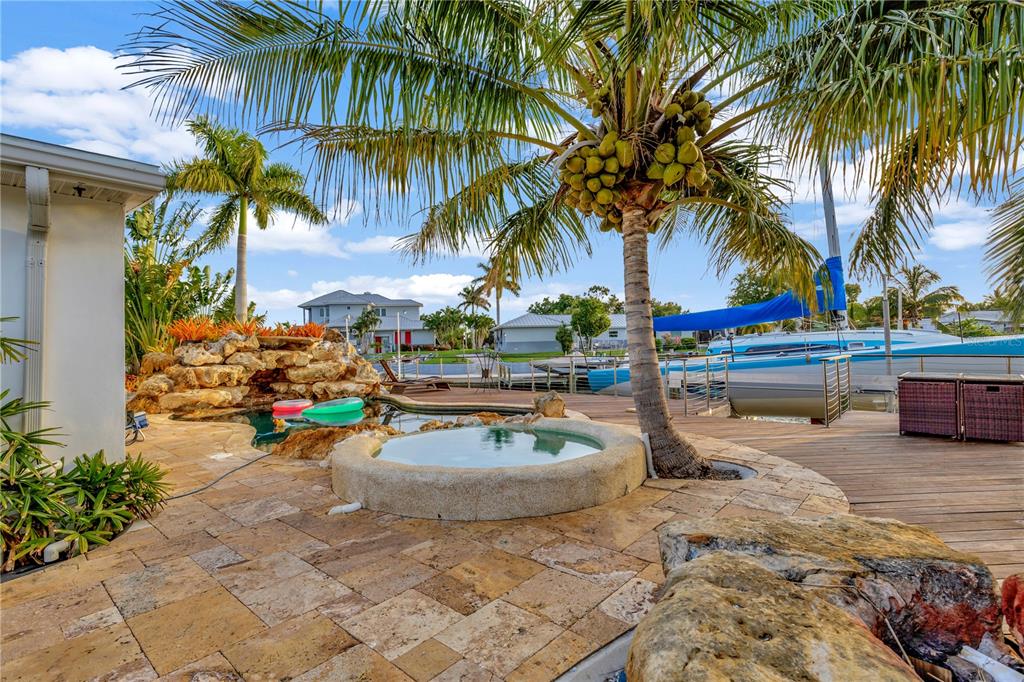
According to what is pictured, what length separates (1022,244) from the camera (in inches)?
166

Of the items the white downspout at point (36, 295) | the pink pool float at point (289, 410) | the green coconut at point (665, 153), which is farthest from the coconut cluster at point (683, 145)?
the pink pool float at point (289, 410)

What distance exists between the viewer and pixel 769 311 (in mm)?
8406

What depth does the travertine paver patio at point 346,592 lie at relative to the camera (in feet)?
6.16

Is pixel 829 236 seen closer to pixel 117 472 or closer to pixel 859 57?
pixel 859 57

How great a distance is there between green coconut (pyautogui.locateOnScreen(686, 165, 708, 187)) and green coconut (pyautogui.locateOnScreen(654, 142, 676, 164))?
0.18 m

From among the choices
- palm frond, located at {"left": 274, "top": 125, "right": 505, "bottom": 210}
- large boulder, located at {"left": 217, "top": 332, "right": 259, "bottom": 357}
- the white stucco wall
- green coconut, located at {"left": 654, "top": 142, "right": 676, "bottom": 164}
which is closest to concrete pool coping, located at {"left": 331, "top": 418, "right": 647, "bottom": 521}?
the white stucco wall

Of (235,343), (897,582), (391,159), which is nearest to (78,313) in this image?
(391,159)

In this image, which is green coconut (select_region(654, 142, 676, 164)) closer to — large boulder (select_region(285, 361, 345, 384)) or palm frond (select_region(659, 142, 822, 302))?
palm frond (select_region(659, 142, 822, 302))

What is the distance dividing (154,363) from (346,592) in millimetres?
10939

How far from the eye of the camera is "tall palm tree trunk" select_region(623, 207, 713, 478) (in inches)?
171

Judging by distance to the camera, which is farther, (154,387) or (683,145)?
(154,387)

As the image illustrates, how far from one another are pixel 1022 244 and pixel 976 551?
326cm

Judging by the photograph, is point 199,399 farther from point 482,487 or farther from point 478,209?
point 482,487

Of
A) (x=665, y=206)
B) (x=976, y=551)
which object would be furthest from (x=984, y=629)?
(x=665, y=206)
